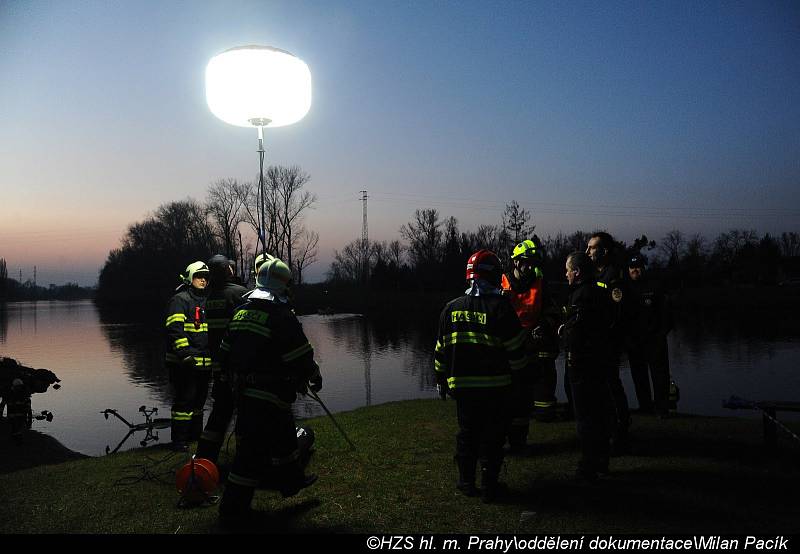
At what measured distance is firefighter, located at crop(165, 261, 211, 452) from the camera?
6.81 m

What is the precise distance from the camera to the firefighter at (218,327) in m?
5.29

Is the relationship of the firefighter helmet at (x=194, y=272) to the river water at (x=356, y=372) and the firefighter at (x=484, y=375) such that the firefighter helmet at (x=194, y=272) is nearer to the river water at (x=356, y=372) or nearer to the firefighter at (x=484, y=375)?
the firefighter at (x=484, y=375)

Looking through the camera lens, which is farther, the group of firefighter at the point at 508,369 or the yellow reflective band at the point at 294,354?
the group of firefighter at the point at 508,369

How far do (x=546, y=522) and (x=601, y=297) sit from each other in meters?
1.95

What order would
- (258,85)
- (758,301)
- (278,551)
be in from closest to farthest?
(278,551), (258,85), (758,301)

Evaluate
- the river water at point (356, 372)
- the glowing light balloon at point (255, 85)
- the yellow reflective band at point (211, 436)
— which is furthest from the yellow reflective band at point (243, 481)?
the river water at point (356, 372)

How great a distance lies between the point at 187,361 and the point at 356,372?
13509 mm

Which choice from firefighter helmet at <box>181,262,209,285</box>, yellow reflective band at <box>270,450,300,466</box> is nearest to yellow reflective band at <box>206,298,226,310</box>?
firefighter helmet at <box>181,262,209,285</box>

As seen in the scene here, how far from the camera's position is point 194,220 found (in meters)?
80.0

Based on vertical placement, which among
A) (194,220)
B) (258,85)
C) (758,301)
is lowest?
(758,301)

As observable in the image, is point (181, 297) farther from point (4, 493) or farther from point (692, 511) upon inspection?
point (692, 511)

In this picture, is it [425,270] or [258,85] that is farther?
[425,270]

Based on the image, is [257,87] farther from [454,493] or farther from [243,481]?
[454,493]

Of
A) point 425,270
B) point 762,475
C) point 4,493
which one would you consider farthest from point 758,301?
point 4,493
